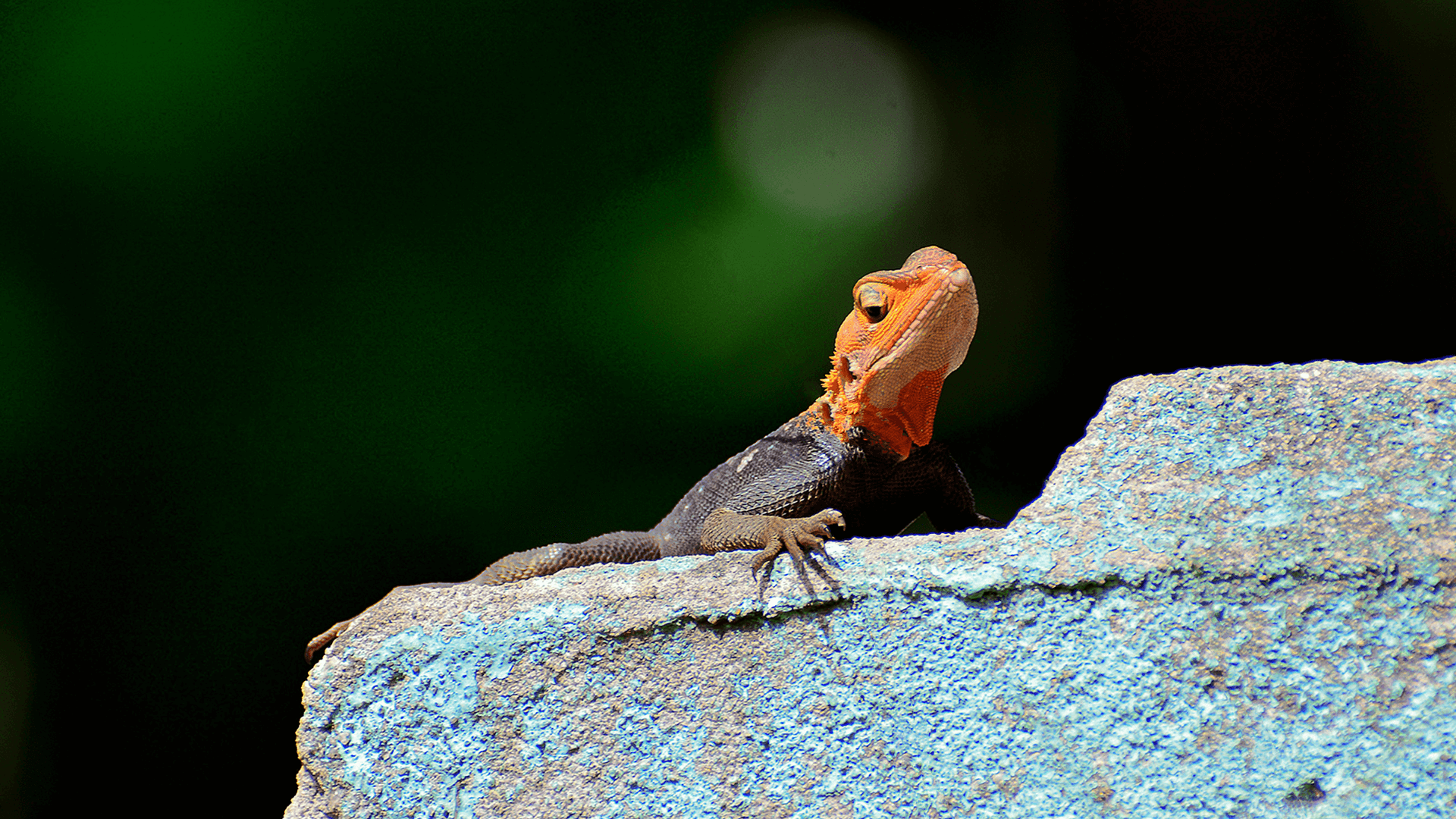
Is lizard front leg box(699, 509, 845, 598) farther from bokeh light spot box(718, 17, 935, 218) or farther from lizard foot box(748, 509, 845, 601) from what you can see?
bokeh light spot box(718, 17, 935, 218)

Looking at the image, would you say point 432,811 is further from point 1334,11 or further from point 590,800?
point 1334,11

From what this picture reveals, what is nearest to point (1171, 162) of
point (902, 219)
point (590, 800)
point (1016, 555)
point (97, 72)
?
point (902, 219)

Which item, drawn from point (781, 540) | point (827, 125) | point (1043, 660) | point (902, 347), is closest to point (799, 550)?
point (781, 540)

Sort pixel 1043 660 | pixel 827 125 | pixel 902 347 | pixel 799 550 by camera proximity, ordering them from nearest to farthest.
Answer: pixel 1043 660
pixel 799 550
pixel 902 347
pixel 827 125

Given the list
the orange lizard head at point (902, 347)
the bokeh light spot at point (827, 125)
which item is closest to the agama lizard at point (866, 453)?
the orange lizard head at point (902, 347)

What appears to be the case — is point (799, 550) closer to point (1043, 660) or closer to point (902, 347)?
point (1043, 660)

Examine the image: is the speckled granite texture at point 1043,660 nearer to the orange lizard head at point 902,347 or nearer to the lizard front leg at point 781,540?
the lizard front leg at point 781,540
